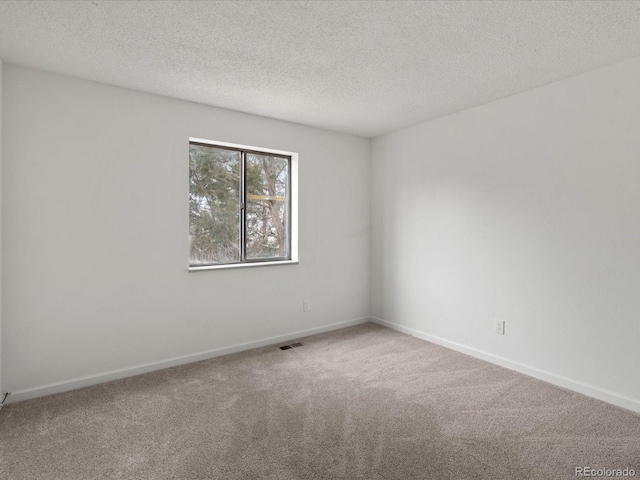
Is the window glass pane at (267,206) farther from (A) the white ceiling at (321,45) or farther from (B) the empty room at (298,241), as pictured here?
(A) the white ceiling at (321,45)

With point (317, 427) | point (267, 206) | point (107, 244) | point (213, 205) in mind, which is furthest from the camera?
point (267, 206)

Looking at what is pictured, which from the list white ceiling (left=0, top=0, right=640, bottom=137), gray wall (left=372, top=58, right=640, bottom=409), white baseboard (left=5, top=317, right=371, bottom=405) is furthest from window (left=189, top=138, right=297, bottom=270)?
gray wall (left=372, top=58, right=640, bottom=409)

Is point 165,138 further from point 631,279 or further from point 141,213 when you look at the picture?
point 631,279

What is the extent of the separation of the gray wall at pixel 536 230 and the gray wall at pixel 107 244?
1.62m

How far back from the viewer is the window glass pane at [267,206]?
3.76 metres

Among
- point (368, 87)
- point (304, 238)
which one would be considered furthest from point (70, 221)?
point (368, 87)

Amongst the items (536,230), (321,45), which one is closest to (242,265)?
(321,45)

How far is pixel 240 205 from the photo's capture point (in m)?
3.67

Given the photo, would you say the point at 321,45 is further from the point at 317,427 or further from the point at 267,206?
the point at 317,427

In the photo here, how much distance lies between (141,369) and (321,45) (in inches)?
113

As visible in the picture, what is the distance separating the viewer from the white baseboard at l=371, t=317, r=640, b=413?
2.45 metres

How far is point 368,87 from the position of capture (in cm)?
289

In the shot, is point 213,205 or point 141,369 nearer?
point 141,369

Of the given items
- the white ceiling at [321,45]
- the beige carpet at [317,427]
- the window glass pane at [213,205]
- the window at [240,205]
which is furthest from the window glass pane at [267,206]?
the beige carpet at [317,427]
